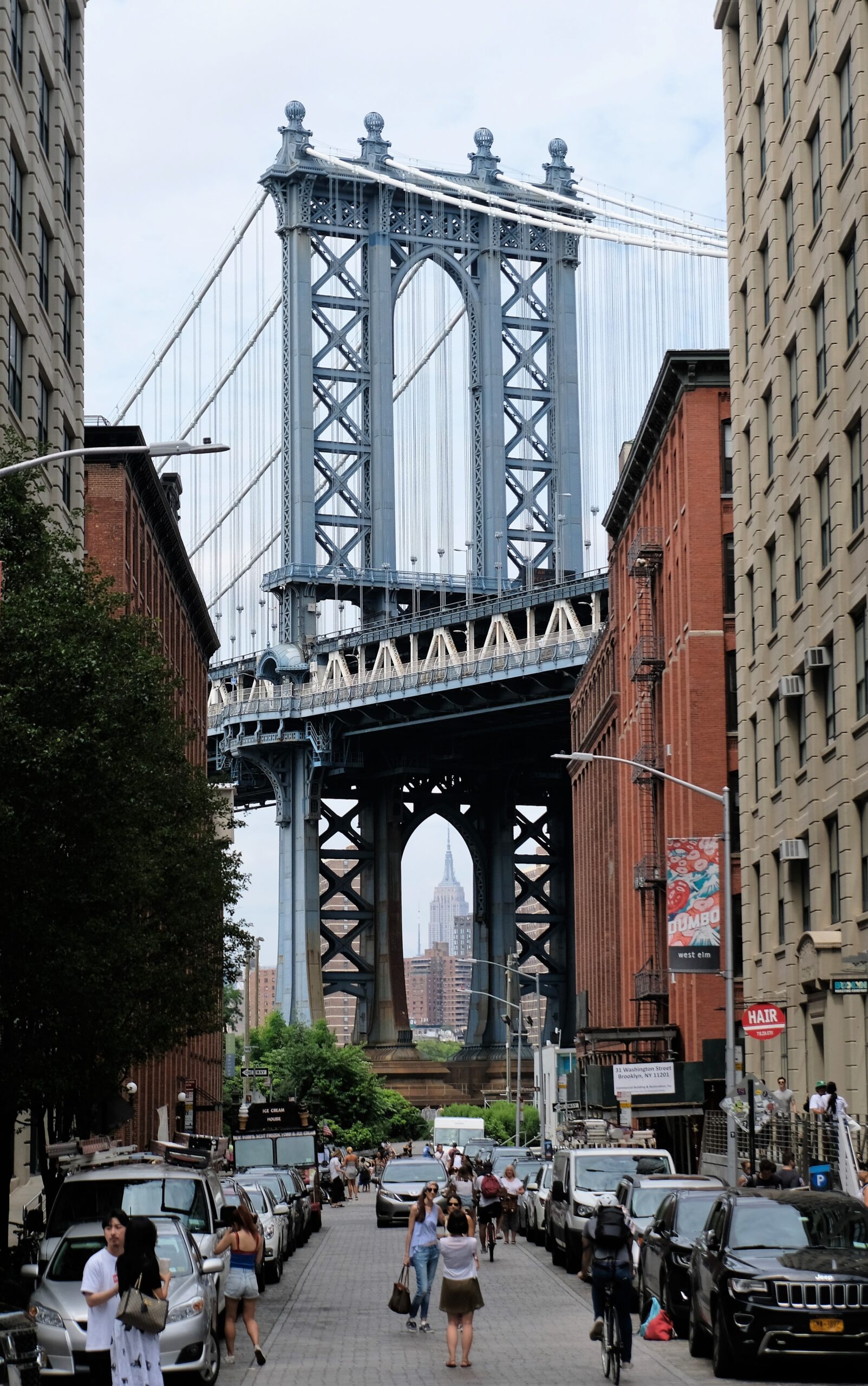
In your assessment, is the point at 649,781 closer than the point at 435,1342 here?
No

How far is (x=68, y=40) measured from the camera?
51438 mm

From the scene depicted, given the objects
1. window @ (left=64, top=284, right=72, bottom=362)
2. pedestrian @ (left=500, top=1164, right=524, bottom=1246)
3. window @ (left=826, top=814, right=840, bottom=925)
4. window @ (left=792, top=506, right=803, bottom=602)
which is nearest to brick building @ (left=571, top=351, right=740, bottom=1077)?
pedestrian @ (left=500, top=1164, right=524, bottom=1246)

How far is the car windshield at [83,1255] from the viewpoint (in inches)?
789

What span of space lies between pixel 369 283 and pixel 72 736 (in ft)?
336

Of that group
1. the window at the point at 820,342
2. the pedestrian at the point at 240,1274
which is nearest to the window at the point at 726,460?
the window at the point at 820,342

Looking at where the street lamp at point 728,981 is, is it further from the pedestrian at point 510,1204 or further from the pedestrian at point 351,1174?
the pedestrian at point 351,1174

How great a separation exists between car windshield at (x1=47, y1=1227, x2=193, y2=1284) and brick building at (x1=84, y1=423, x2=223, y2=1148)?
19.5 m

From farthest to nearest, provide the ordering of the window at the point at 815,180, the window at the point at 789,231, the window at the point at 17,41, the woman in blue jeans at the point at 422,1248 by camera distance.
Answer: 1. the window at the point at 17,41
2. the window at the point at 789,231
3. the window at the point at 815,180
4. the woman in blue jeans at the point at 422,1248

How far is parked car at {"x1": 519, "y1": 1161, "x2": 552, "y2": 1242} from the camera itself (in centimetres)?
4541

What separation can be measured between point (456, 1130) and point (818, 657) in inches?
2290

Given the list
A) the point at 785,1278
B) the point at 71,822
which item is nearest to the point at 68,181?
the point at 71,822

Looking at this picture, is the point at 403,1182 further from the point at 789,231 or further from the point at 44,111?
the point at 44,111

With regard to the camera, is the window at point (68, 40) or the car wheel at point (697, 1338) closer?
the car wheel at point (697, 1338)

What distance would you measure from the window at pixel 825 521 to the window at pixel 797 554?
164 cm
